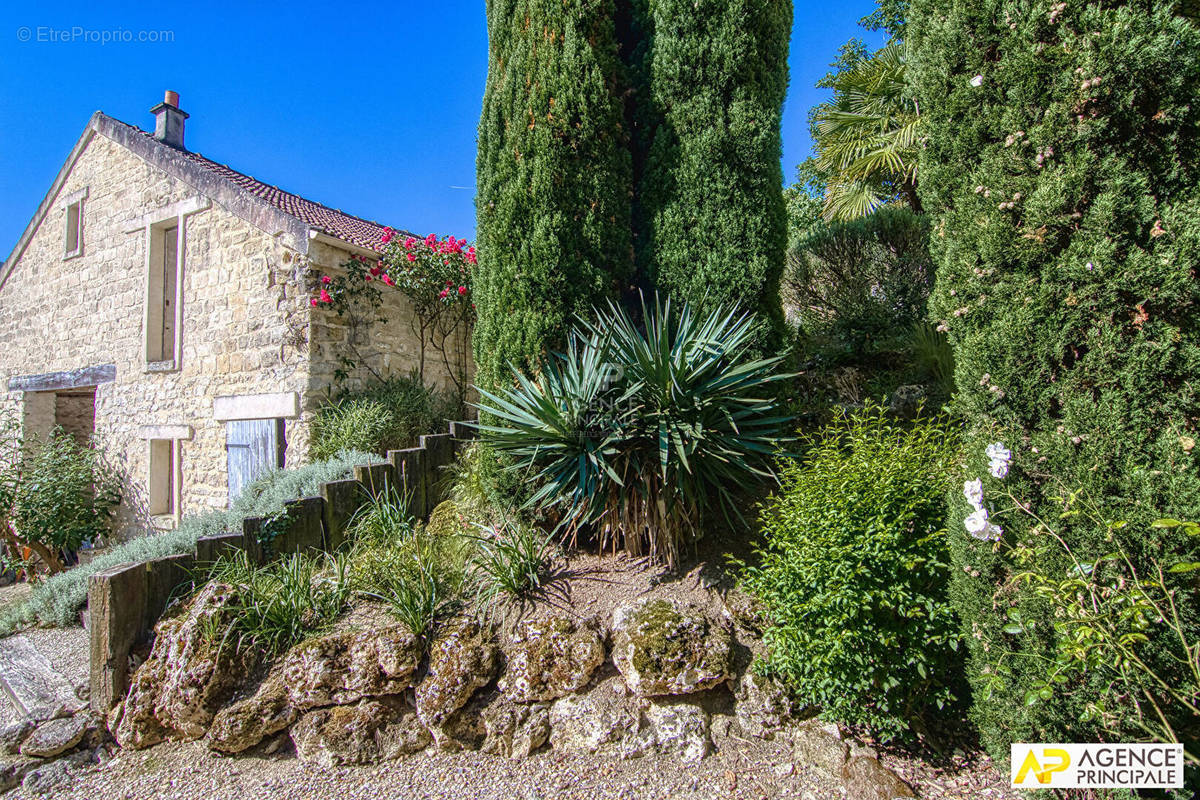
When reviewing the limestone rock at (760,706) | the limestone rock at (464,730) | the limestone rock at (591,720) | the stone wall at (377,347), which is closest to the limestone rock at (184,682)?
the limestone rock at (464,730)

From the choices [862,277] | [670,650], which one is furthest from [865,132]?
[670,650]

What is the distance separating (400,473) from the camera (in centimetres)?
517

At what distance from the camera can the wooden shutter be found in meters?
6.87

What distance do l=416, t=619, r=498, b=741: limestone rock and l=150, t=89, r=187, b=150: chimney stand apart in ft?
33.3

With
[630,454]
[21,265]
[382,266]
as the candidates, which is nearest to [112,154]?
[21,265]

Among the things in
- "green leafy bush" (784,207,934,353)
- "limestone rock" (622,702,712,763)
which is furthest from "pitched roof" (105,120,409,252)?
"limestone rock" (622,702,712,763)

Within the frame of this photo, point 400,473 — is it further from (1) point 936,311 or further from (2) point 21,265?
(2) point 21,265

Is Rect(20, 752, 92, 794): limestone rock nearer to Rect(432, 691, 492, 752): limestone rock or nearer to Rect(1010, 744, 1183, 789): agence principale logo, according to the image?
Rect(432, 691, 492, 752): limestone rock

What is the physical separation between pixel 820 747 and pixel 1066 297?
7.73ft

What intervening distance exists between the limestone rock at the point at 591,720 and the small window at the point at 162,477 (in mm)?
7672

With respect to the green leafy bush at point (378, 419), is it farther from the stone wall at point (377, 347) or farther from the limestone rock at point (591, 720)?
the limestone rock at point (591, 720)

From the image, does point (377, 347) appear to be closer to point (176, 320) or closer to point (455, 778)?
point (176, 320)

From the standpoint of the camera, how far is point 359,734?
330 cm

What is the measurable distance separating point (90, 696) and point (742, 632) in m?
4.15
